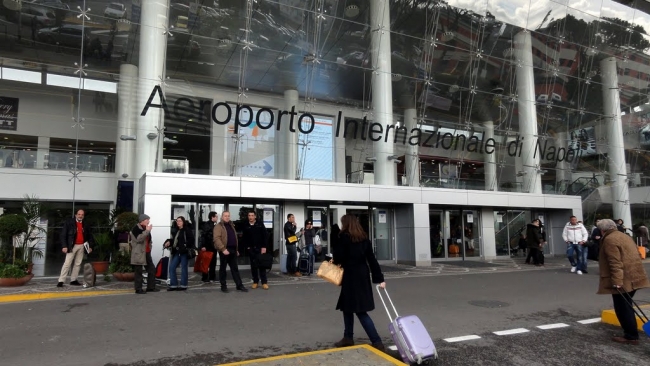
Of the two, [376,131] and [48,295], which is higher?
[376,131]

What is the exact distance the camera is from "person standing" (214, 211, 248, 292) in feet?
28.7

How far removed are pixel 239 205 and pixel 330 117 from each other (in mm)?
5150

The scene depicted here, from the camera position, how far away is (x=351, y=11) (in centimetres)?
1703

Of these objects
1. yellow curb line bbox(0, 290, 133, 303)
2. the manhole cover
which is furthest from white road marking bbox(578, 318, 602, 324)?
yellow curb line bbox(0, 290, 133, 303)

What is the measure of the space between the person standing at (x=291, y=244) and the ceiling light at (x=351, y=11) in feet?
30.8

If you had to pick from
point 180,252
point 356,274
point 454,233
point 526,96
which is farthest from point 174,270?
point 526,96

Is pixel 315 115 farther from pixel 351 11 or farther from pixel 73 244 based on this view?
pixel 73 244

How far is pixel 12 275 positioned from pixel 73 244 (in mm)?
1678

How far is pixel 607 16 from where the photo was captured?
2183cm

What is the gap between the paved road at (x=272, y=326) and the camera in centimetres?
471

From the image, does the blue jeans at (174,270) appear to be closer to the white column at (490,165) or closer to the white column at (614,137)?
the white column at (490,165)

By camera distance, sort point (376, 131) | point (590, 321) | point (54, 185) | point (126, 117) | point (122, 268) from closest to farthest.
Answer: point (590, 321)
point (122, 268)
point (126, 117)
point (54, 185)
point (376, 131)

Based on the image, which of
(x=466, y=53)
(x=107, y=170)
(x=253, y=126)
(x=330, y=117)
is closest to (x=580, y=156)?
(x=466, y=53)

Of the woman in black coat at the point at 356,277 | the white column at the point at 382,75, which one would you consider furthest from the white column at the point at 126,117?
the woman in black coat at the point at 356,277
